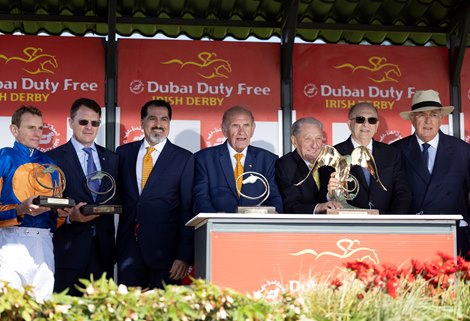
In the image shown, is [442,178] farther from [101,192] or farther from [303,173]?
[101,192]

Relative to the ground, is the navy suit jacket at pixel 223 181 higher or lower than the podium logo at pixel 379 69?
lower

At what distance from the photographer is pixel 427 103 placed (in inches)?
342

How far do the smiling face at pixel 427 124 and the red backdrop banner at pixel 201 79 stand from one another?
1593 mm

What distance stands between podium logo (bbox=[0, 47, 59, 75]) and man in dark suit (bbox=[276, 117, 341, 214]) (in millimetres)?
2773

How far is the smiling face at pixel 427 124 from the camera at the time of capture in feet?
27.9

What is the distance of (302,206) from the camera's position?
7.43m

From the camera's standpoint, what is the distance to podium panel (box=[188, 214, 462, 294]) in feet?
20.8

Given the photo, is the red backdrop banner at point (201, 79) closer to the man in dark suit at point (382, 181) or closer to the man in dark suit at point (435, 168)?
the man in dark suit at point (382, 181)

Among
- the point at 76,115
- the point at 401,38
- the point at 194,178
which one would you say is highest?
the point at 401,38

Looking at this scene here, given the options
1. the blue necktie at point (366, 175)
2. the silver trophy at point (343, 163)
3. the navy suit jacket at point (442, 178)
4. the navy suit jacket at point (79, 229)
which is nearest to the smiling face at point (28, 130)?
the navy suit jacket at point (79, 229)

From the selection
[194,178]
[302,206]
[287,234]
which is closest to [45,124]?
[194,178]

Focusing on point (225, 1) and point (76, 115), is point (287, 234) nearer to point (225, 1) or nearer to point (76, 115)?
point (76, 115)

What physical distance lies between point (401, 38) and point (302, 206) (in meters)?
3.79

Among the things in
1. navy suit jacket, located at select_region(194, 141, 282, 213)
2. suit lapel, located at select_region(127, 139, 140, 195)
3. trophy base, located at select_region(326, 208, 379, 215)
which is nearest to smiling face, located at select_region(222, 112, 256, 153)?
navy suit jacket, located at select_region(194, 141, 282, 213)
